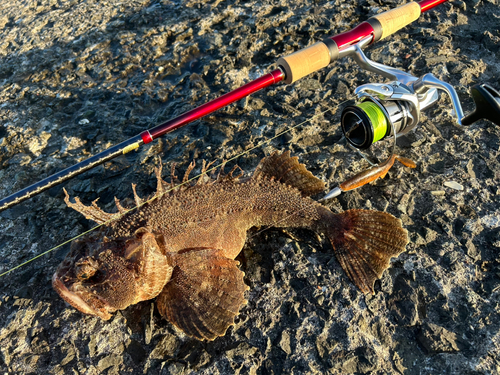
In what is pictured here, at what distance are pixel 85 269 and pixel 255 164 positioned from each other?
194 centimetres

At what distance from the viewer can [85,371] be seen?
2797mm

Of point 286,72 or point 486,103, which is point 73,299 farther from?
point 486,103

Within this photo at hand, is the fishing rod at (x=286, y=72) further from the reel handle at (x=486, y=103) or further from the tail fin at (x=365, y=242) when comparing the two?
the tail fin at (x=365, y=242)

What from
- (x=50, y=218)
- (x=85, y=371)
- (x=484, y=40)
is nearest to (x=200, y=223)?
(x=85, y=371)

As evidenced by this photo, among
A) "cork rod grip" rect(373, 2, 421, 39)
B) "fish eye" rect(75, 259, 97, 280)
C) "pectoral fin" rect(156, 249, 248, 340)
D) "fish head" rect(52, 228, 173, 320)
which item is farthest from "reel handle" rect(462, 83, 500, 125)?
"fish eye" rect(75, 259, 97, 280)

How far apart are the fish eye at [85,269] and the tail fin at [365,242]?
6.50 ft

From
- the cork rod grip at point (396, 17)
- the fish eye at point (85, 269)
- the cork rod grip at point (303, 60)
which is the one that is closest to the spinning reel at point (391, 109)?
the cork rod grip at point (303, 60)

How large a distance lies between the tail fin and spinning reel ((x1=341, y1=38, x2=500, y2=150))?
2.09 feet

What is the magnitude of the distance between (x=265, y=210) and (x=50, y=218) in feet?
7.43

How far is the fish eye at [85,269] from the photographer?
2748 mm

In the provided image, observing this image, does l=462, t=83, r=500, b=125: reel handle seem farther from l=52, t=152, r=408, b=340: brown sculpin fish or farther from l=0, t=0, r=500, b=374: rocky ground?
l=52, t=152, r=408, b=340: brown sculpin fish

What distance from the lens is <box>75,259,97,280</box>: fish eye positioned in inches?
108

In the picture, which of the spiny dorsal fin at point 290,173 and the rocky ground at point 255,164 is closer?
the rocky ground at point 255,164

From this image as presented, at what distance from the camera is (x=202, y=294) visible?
294cm
